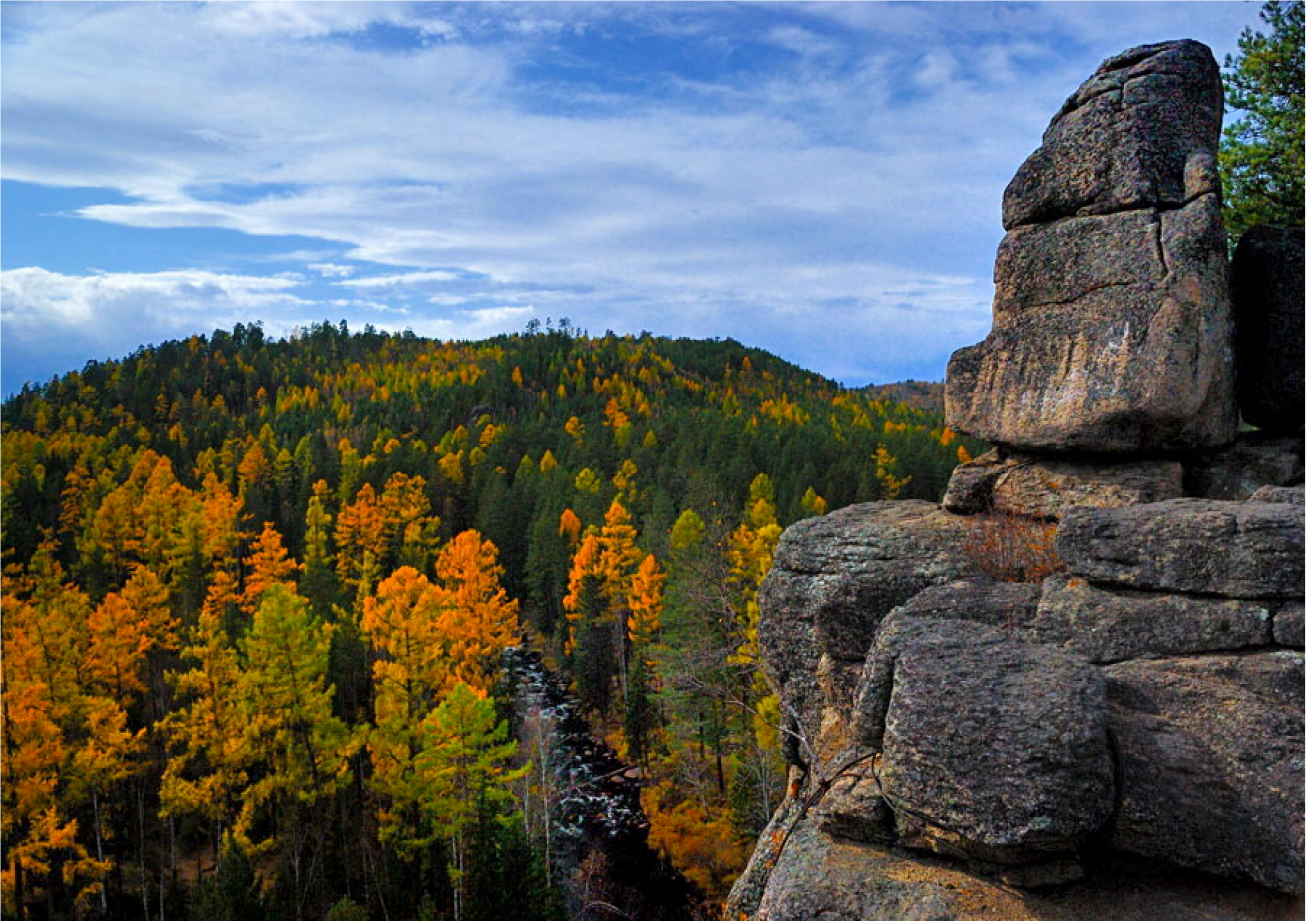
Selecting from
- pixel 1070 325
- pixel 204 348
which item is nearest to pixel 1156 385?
pixel 1070 325

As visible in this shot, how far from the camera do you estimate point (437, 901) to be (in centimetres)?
2697

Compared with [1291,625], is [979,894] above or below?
below

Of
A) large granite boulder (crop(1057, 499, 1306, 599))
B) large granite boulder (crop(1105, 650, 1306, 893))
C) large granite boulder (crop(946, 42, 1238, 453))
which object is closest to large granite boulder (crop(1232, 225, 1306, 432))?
large granite boulder (crop(946, 42, 1238, 453))

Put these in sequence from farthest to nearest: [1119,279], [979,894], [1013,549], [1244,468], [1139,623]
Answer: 1. [1244,468]
2. [1119,279]
3. [1013,549]
4. [1139,623]
5. [979,894]

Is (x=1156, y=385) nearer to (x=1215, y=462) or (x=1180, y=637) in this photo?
(x=1215, y=462)

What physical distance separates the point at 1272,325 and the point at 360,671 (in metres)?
38.0

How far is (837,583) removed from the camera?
41.6 feet

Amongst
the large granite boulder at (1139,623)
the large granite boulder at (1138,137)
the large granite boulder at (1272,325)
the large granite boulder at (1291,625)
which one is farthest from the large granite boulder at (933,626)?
the large granite boulder at (1138,137)

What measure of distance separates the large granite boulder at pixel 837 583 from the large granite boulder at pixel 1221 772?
162 inches

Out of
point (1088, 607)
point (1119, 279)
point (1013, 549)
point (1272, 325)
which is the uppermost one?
point (1119, 279)

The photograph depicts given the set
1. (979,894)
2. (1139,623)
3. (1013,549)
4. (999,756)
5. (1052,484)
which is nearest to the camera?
(999,756)

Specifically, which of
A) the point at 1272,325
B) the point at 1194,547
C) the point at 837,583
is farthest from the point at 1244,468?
the point at 837,583

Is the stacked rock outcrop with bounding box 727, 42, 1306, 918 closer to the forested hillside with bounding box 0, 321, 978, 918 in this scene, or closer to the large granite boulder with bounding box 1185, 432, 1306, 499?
the large granite boulder with bounding box 1185, 432, 1306, 499

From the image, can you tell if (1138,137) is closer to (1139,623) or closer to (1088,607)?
(1088,607)
